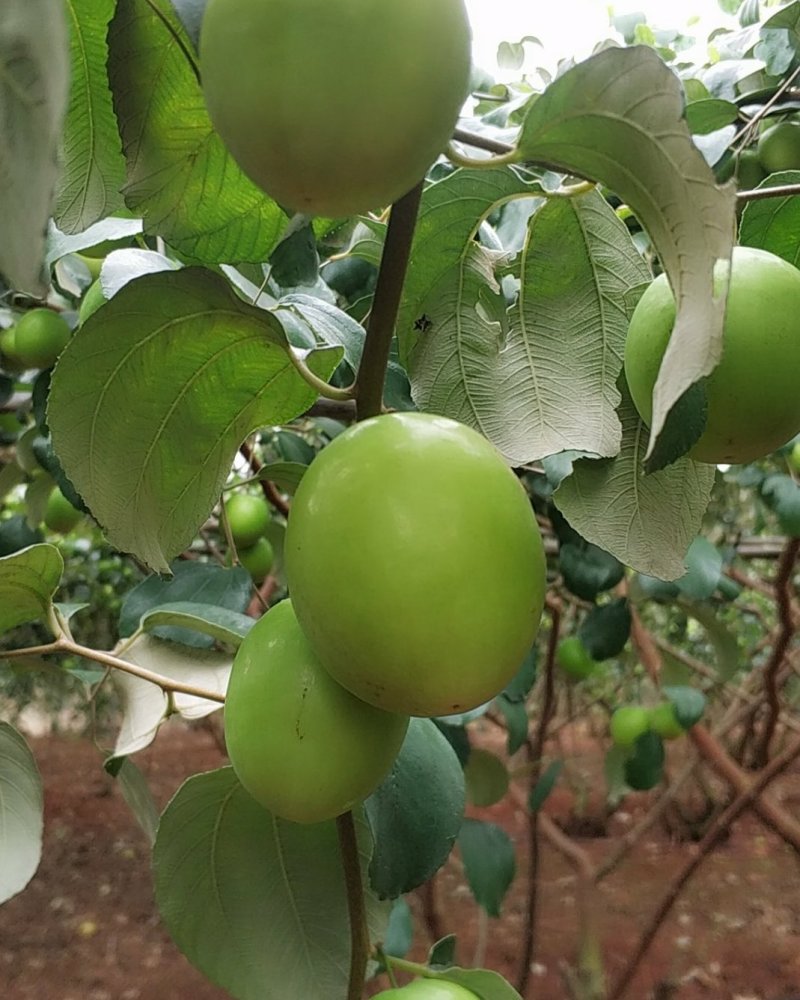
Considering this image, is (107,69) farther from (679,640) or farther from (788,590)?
(679,640)

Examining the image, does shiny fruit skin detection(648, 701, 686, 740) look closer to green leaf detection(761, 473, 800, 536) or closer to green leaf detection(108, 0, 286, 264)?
green leaf detection(761, 473, 800, 536)

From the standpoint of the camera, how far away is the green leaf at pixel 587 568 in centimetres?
127

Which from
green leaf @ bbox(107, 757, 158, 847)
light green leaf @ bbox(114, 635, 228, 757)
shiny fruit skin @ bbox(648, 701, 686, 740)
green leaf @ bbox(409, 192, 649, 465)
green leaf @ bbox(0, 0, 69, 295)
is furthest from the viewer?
shiny fruit skin @ bbox(648, 701, 686, 740)

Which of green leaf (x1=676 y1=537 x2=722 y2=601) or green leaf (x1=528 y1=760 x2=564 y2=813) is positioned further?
green leaf (x1=528 y1=760 x2=564 y2=813)

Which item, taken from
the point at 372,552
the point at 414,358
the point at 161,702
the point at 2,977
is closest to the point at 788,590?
the point at 161,702

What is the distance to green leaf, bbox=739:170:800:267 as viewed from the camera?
527mm

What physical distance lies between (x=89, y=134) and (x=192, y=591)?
0.55 meters

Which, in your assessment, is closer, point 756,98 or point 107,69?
point 107,69

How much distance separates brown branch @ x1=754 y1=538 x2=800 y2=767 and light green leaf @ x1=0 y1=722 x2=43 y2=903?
1272 millimetres

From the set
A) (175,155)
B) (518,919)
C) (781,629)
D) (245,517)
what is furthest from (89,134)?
(518,919)

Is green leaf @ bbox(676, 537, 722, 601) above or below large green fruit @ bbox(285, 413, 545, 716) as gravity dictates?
below

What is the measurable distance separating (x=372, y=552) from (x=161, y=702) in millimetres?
488

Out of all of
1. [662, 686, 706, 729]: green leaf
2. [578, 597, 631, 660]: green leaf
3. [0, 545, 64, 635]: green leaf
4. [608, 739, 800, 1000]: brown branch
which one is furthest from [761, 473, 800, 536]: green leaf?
[0, 545, 64, 635]: green leaf

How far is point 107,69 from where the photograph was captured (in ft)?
1.30
